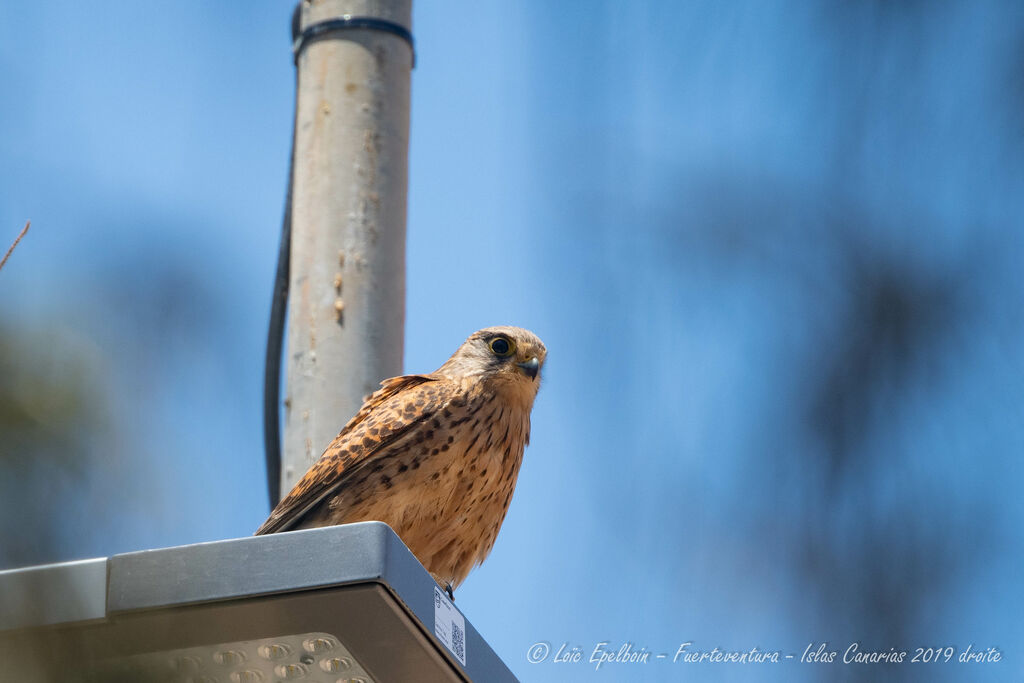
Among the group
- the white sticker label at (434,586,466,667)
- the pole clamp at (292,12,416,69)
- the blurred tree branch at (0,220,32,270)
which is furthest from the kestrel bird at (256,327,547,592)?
Result: the blurred tree branch at (0,220,32,270)

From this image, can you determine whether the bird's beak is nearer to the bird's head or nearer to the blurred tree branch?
the bird's head

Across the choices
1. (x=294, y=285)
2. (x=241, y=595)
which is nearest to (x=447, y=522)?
(x=294, y=285)

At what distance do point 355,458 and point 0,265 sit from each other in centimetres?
213

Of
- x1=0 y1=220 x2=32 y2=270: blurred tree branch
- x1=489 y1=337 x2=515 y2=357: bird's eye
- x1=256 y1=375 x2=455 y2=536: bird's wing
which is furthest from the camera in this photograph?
x1=489 y1=337 x2=515 y2=357: bird's eye

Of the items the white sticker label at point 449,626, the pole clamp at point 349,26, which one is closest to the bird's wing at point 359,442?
the pole clamp at point 349,26

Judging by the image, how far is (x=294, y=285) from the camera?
2.94 metres

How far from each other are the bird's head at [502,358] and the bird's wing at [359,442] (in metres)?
0.33

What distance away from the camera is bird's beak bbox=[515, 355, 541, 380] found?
11.3 ft

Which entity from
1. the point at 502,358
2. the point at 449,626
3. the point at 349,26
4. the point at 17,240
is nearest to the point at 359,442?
the point at 502,358

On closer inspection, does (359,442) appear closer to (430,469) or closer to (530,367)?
(430,469)

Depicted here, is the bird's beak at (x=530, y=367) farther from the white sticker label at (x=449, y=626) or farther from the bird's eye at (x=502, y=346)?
the white sticker label at (x=449, y=626)

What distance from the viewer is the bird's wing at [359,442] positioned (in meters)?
2.77

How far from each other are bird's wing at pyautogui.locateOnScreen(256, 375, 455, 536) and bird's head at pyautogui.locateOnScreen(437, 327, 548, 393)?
0.33 metres

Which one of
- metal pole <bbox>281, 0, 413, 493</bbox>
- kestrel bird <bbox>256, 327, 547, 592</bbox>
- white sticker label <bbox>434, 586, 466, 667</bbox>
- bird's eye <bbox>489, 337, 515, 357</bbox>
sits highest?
metal pole <bbox>281, 0, 413, 493</bbox>
